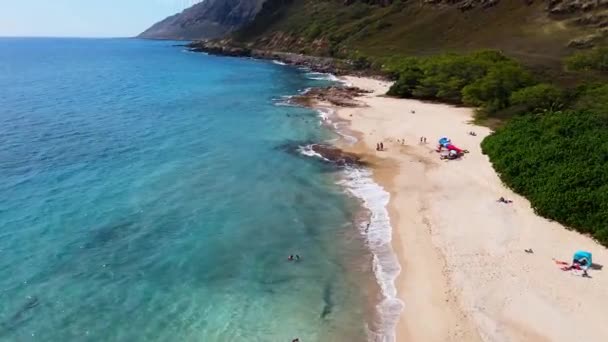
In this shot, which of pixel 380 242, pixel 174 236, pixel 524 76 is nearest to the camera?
pixel 380 242

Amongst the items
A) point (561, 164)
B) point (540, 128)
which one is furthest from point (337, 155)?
point (561, 164)

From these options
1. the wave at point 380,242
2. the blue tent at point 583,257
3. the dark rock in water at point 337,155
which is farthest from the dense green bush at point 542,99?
the blue tent at point 583,257

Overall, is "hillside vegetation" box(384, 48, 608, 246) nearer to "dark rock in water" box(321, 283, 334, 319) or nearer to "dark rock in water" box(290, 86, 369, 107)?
"dark rock in water" box(290, 86, 369, 107)

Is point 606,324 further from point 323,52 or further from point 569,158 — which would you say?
point 323,52

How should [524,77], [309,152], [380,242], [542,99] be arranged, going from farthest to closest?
[524,77] < [542,99] < [309,152] < [380,242]

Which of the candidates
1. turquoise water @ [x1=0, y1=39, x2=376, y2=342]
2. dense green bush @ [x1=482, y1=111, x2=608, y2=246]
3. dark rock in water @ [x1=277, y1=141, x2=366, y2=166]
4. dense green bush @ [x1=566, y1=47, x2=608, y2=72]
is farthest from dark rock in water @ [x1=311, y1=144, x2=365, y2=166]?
dense green bush @ [x1=566, y1=47, x2=608, y2=72]

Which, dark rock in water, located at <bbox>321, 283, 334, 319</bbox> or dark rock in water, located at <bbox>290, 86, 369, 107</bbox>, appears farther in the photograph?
dark rock in water, located at <bbox>290, 86, 369, 107</bbox>

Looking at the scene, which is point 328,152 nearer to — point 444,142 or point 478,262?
point 444,142
